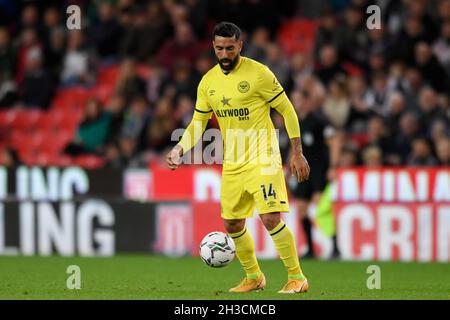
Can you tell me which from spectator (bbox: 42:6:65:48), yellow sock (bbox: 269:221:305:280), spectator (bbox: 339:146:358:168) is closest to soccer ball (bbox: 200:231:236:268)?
yellow sock (bbox: 269:221:305:280)

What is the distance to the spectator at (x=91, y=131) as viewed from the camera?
1773 cm

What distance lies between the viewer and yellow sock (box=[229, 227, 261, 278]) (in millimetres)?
9891

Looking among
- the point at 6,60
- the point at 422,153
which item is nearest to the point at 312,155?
the point at 422,153

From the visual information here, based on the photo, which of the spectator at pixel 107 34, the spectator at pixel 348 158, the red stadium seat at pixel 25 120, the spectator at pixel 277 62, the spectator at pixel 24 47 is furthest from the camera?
the spectator at pixel 24 47

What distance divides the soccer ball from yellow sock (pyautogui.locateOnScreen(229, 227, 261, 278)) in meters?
0.07

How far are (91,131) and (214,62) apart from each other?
219cm

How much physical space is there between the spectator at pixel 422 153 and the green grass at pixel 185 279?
201 centimetres

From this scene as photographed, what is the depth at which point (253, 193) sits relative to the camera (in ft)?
31.4

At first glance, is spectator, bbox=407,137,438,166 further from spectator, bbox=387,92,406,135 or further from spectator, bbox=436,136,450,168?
spectator, bbox=387,92,406,135

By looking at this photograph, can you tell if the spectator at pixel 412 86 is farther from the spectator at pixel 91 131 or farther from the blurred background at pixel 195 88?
the spectator at pixel 91 131

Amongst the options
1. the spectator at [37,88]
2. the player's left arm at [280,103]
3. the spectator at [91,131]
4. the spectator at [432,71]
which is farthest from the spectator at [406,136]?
the player's left arm at [280,103]

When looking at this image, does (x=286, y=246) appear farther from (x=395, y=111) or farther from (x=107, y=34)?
(x=107, y=34)

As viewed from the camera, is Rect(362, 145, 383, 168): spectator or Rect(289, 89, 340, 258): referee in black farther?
Rect(362, 145, 383, 168): spectator
